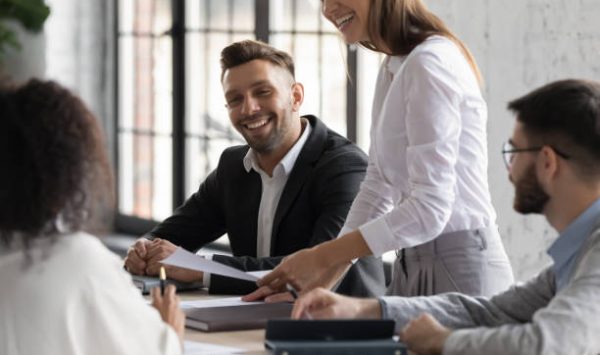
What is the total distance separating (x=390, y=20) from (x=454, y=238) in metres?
0.55

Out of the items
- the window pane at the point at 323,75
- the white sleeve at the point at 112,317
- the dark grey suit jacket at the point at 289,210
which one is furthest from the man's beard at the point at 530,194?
the window pane at the point at 323,75

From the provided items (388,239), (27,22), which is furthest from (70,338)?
(27,22)

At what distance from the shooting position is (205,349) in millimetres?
2770

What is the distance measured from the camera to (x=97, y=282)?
223 centimetres

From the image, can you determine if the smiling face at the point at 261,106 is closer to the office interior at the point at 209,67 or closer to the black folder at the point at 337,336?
the office interior at the point at 209,67

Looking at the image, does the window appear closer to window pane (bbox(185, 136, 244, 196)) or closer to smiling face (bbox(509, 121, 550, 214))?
window pane (bbox(185, 136, 244, 196))

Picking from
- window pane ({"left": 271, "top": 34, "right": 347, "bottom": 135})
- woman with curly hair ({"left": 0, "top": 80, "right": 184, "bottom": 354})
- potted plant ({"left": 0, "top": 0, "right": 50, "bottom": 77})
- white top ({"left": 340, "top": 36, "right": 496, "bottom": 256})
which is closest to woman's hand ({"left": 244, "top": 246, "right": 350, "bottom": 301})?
white top ({"left": 340, "top": 36, "right": 496, "bottom": 256})

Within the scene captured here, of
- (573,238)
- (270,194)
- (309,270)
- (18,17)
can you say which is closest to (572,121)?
(573,238)

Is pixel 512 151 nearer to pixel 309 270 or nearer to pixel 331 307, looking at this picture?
pixel 331 307

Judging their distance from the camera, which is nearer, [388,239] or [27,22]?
[388,239]

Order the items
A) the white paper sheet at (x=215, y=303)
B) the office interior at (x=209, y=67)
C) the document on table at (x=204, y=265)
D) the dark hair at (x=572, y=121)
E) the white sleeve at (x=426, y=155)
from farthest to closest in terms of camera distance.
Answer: the office interior at (x=209, y=67)
the white paper sheet at (x=215, y=303)
the document on table at (x=204, y=265)
the white sleeve at (x=426, y=155)
the dark hair at (x=572, y=121)

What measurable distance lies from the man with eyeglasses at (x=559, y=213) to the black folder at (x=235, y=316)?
533 mm

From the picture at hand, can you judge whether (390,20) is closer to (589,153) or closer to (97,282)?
(589,153)

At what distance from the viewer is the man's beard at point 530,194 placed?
2.55 m
